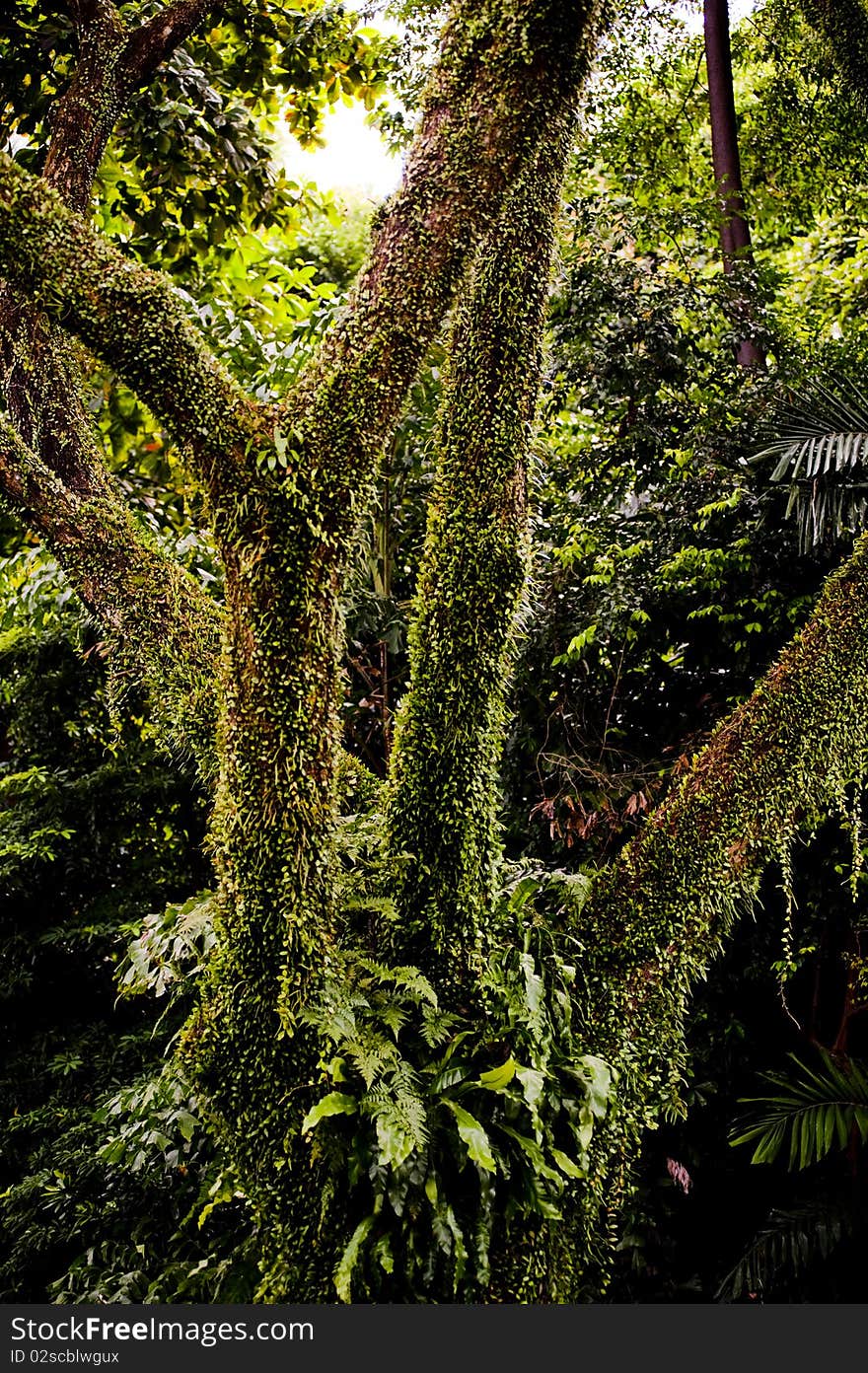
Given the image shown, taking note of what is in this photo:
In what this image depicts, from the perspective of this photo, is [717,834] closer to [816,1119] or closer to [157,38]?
[816,1119]

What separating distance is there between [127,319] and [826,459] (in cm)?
253

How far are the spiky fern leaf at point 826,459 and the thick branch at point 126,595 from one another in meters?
2.20

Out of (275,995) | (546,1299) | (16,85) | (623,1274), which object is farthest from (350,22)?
(623,1274)

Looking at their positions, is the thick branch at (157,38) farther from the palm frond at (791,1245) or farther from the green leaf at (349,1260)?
the palm frond at (791,1245)

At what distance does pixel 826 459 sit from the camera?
3.53 metres

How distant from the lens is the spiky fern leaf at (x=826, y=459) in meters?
3.53

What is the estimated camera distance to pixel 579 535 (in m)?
4.47

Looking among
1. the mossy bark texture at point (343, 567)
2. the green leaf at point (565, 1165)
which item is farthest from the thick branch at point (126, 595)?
the green leaf at point (565, 1165)

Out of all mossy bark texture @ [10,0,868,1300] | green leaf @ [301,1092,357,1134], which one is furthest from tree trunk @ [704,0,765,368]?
green leaf @ [301,1092,357,1134]

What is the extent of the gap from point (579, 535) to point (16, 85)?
126 inches

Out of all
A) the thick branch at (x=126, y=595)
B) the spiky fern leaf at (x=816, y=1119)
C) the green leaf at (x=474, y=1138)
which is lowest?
the spiky fern leaf at (x=816, y=1119)

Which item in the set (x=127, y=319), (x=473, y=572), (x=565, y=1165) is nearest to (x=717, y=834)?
(x=565, y=1165)

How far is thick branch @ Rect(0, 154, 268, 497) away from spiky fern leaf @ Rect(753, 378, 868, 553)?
2123 mm

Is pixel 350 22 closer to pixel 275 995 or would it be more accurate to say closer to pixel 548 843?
pixel 548 843
